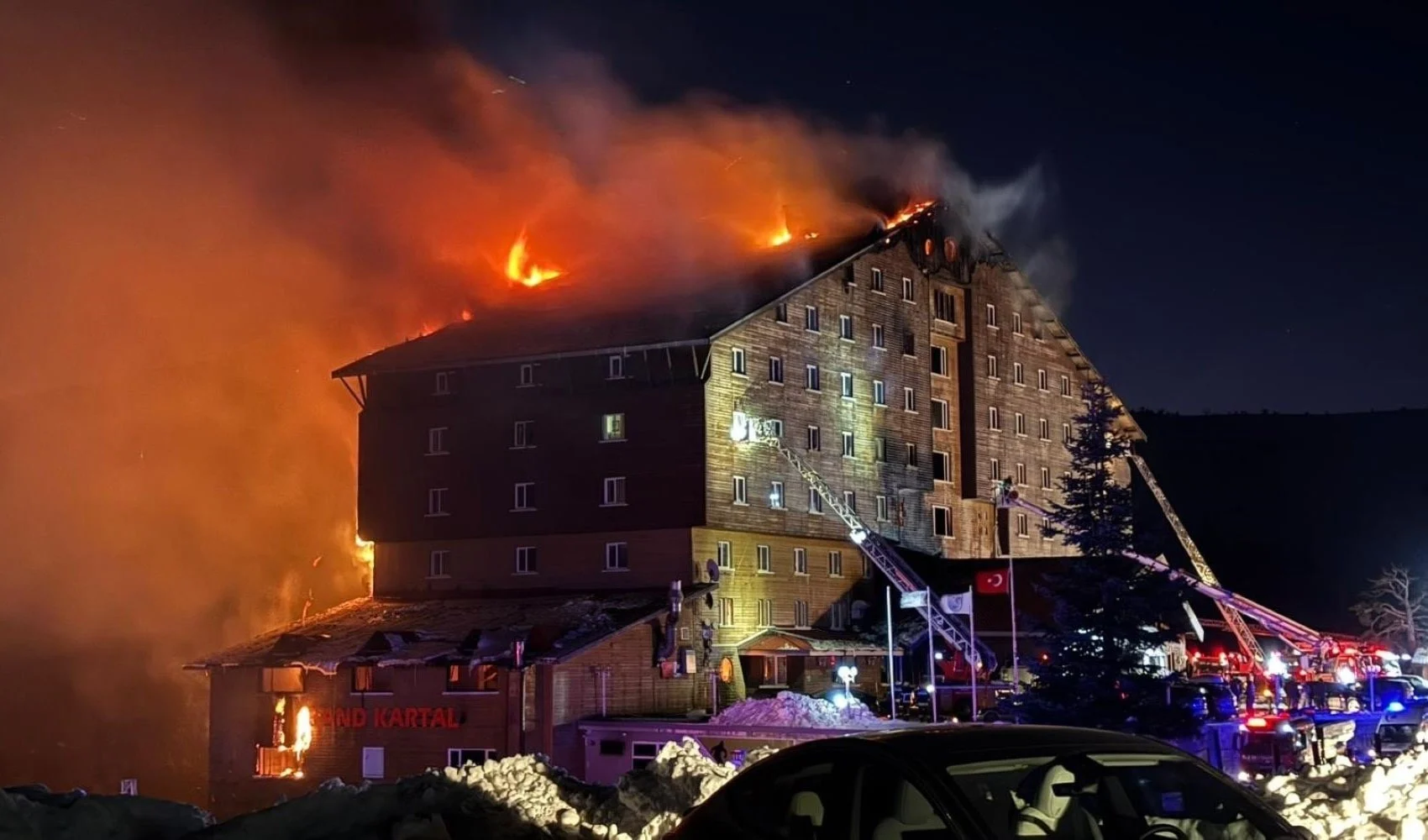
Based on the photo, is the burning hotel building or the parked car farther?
the burning hotel building

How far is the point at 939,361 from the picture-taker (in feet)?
210

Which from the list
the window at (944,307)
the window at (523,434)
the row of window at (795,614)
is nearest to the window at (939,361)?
the window at (944,307)

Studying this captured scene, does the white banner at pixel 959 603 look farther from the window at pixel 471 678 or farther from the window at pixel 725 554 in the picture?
the window at pixel 471 678

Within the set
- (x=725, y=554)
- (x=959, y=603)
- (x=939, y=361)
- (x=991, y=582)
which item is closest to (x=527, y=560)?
(x=725, y=554)

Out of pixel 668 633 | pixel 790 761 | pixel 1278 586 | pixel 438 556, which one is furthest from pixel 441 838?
pixel 1278 586

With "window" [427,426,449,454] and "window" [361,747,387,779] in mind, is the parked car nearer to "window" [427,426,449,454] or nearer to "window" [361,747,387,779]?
"window" [361,747,387,779]

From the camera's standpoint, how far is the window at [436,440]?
56.2 metres

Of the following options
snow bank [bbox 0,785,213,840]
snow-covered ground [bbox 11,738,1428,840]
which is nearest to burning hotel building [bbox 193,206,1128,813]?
snow-covered ground [bbox 11,738,1428,840]

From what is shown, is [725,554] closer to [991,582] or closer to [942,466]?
[991,582]

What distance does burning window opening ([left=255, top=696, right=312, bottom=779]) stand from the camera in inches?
1946

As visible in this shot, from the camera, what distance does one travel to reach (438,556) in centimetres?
5594

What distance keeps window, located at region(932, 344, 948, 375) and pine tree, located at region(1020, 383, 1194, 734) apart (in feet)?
90.1

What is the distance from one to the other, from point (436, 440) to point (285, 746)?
13088 mm

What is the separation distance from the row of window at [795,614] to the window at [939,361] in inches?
493
